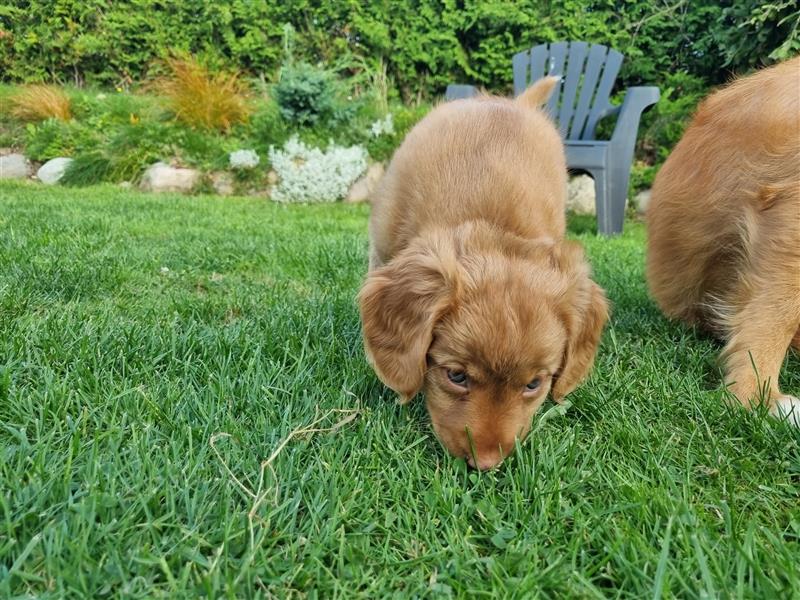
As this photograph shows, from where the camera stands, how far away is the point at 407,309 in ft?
6.72

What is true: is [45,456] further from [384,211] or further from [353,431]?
[384,211]

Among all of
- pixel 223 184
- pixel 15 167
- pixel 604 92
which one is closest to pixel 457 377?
pixel 604 92

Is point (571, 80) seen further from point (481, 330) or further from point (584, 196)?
point (481, 330)

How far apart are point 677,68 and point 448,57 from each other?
3.37 m

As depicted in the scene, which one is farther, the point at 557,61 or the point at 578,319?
the point at 557,61

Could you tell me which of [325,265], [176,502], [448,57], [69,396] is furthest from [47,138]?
[176,502]

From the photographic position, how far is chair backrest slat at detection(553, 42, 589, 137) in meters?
7.59

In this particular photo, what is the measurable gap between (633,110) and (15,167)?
27.3 ft

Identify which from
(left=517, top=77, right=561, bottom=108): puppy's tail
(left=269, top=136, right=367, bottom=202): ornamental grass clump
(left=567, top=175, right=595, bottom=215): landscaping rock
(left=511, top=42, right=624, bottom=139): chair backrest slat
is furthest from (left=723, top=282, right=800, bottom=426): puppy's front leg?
(left=269, top=136, right=367, bottom=202): ornamental grass clump

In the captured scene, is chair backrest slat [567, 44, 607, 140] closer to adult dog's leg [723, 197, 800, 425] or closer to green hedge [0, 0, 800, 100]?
green hedge [0, 0, 800, 100]

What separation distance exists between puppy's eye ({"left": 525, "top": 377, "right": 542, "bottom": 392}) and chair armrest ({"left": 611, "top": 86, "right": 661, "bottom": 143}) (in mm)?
5548

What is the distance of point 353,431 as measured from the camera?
1892 millimetres

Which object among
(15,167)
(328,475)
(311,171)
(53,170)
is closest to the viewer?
(328,475)

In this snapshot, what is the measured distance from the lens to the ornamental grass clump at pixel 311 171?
804 centimetres
